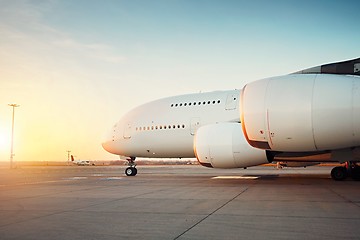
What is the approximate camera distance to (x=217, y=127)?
1409cm

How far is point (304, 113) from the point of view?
1045 cm

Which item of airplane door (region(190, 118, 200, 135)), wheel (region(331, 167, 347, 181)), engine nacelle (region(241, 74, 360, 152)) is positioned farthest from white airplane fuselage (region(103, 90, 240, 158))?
wheel (region(331, 167, 347, 181))

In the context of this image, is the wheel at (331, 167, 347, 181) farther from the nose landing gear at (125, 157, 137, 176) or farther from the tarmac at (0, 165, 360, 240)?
the nose landing gear at (125, 157, 137, 176)

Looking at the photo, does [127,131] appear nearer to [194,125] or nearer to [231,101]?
[194,125]

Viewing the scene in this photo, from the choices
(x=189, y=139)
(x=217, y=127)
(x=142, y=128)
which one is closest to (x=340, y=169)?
(x=217, y=127)

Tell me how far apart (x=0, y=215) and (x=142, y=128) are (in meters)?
13.8

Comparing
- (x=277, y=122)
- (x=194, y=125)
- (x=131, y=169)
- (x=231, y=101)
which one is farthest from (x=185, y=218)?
(x=131, y=169)

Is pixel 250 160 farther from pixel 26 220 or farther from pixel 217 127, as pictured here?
pixel 26 220

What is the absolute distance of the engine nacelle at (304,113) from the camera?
10242mm

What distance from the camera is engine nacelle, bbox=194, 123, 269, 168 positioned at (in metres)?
13.3

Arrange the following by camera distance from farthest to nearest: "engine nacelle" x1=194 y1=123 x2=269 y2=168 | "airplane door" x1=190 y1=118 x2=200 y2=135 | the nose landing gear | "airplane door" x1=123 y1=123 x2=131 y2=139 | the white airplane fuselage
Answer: the nose landing gear < "airplane door" x1=123 y1=123 x2=131 y2=139 < "airplane door" x1=190 y1=118 x2=200 y2=135 < the white airplane fuselage < "engine nacelle" x1=194 y1=123 x2=269 y2=168

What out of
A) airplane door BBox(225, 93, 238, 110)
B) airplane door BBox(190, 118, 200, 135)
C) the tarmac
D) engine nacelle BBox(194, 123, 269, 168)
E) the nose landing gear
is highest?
airplane door BBox(225, 93, 238, 110)

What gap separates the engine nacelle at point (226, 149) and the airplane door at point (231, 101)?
261 centimetres

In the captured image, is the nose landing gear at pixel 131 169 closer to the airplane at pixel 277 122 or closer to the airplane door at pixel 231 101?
the airplane at pixel 277 122
